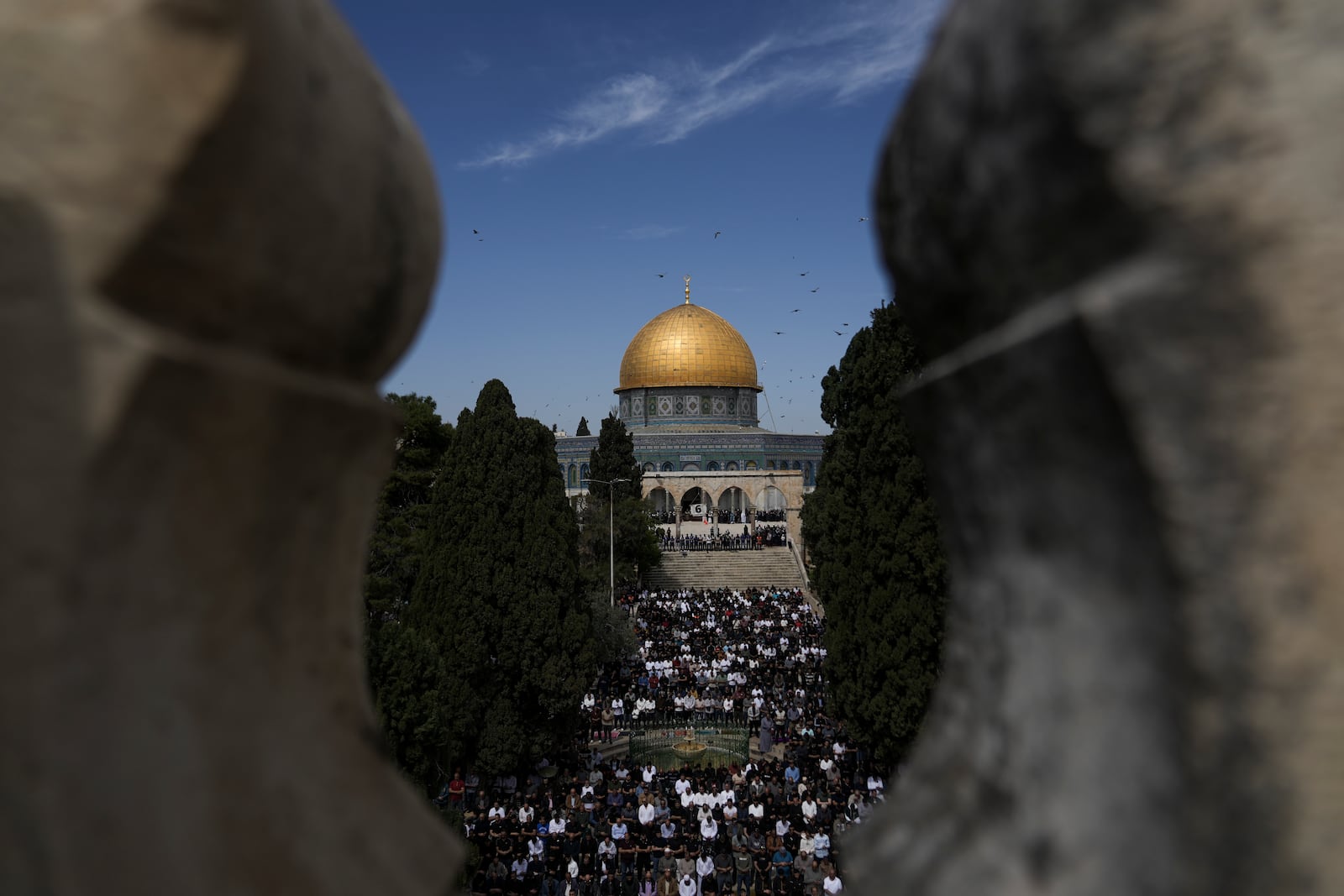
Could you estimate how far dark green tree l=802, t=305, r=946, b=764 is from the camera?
39.5 feet

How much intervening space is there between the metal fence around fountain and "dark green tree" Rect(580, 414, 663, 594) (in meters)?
6.59

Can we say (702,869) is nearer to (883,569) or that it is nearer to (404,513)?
(883,569)

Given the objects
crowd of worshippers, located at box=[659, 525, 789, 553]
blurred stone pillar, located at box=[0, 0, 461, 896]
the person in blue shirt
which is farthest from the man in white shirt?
crowd of worshippers, located at box=[659, 525, 789, 553]

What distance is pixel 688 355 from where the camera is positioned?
157 feet

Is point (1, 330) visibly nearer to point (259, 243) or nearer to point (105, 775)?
point (259, 243)

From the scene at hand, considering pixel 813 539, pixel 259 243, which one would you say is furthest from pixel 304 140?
pixel 813 539

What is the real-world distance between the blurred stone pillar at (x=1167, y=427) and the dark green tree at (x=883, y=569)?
11.2m

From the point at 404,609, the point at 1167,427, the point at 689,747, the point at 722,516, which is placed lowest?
the point at 689,747

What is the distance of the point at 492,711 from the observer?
1346 centimetres

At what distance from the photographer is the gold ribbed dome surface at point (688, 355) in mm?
47719

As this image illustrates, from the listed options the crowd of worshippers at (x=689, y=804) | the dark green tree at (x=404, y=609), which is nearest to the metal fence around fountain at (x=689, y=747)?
the crowd of worshippers at (x=689, y=804)

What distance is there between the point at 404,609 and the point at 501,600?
2880 mm

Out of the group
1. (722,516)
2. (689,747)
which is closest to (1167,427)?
(689,747)

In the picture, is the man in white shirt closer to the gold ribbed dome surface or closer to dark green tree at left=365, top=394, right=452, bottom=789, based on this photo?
dark green tree at left=365, top=394, right=452, bottom=789
